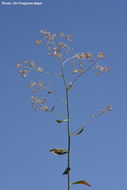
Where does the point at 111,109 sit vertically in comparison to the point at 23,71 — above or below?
below

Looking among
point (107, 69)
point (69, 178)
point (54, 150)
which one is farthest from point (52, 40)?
point (69, 178)

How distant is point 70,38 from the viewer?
586 cm

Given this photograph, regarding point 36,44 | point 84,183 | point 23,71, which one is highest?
point 36,44

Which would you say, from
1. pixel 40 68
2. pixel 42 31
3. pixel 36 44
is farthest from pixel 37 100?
pixel 42 31

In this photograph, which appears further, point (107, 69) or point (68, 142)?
point (107, 69)

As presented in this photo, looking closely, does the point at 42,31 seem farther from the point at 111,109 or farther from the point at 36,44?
the point at 111,109

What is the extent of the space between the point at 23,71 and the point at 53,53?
561mm

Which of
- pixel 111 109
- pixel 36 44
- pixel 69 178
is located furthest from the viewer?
pixel 36 44

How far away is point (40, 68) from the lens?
216 inches

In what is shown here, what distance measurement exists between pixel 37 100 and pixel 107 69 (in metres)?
1.17

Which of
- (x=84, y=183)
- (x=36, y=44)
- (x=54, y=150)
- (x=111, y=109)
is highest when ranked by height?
(x=36, y=44)

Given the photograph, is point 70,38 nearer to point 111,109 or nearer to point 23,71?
point 23,71

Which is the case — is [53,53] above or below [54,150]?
above

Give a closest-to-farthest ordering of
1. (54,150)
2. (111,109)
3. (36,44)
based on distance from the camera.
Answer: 1. (54,150)
2. (111,109)
3. (36,44)
